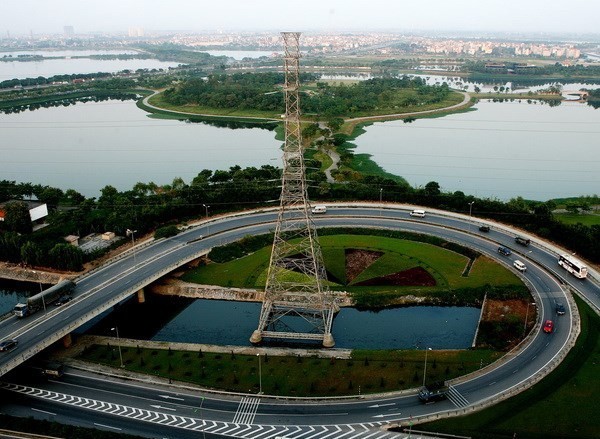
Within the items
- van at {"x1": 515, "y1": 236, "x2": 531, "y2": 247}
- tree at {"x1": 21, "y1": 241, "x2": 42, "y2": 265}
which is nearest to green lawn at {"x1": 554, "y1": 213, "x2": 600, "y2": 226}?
van at {"x1": 515, "y1": 236, "x2": 531, "y2": 247}

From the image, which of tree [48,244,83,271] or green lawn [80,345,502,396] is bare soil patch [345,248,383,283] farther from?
tree [48,244,83,271]

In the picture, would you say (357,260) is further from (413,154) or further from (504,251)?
(413,154)

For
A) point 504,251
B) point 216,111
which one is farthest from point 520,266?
point 216,111

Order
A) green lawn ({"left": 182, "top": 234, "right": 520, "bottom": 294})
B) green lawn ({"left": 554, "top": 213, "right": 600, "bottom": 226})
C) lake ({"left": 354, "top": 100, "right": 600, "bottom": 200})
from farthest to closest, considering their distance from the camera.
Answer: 1. lake ({"left": 354, "top": 100, "right": 600, "bottom": 200})
2. green lawn ({"left": 554, "top": 213, "right": 600, "bottom": 226})
3. green lawn ({"left": 182, "top": 234, "right": 520, "bottom": 294})

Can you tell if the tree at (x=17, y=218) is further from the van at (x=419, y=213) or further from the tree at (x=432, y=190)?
the tree at (x=432, y=190)

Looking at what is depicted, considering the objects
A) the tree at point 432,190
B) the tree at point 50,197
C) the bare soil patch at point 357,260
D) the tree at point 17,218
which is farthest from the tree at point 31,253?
the tree at point 432,190
